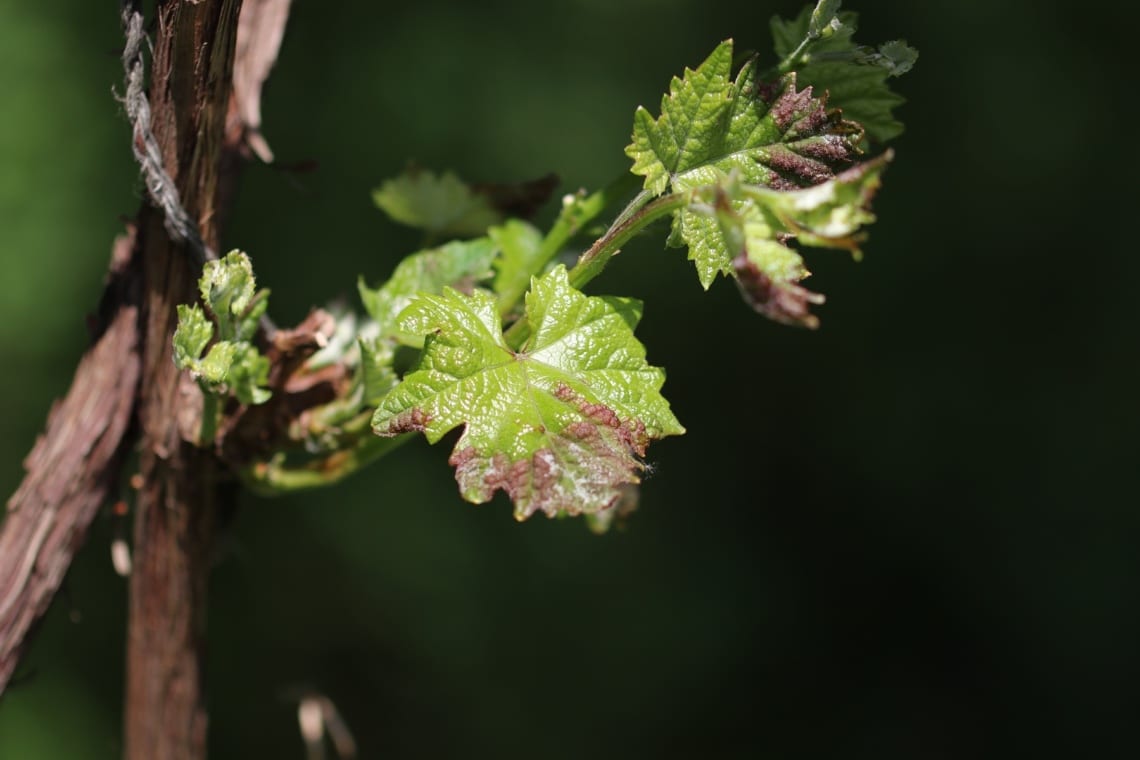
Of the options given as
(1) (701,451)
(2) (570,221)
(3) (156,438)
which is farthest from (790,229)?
(1) (701,451)

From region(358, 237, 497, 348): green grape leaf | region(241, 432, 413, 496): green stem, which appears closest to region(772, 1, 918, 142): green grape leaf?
region(358, 237, 497, 348): green grape leaf

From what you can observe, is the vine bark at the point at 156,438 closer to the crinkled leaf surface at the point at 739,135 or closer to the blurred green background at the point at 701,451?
the crinkled leaf surface at the point at 739,135

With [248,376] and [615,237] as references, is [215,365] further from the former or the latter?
[615,237]

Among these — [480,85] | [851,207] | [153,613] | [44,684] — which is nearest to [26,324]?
[44,684]

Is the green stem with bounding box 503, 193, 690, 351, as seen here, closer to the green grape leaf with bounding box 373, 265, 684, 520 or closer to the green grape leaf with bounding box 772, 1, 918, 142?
the green grape leaf with bounding box 373, 265, 684, 520

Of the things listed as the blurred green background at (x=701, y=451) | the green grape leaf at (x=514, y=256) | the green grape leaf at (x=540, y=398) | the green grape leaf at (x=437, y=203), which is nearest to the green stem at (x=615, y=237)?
the green grape leaf at (x=540, y=398)

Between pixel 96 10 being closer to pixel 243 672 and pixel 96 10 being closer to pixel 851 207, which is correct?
pixel 243 672
